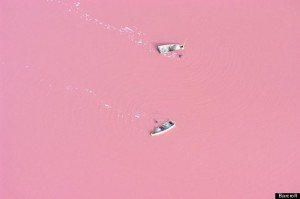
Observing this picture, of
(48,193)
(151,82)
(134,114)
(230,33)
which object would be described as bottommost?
(48,193)

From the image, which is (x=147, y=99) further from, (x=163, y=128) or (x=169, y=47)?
(x=169, y=47)

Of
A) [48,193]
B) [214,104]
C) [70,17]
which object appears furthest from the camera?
[70,17]

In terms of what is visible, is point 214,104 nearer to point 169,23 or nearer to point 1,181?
point 169,23

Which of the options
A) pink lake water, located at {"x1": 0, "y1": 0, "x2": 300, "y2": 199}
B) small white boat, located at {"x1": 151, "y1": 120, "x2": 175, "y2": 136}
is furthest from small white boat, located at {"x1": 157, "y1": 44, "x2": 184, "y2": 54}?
small white boat, located at {"x1": 151, "y1": 120, "x2": 175, "y2": 136}

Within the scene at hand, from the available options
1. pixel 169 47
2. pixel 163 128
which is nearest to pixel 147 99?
pixel 163 128

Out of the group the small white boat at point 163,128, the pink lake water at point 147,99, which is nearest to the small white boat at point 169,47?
the pink lake water at point 147,99

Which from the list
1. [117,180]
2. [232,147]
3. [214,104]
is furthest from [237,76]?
[117,180]

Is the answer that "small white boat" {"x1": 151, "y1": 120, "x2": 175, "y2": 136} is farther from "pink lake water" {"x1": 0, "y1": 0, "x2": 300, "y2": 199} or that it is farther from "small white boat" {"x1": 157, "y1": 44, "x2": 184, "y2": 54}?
"small white boat" {"x1": 157, "y1": 44, "x2": 184, "y2": 54}
